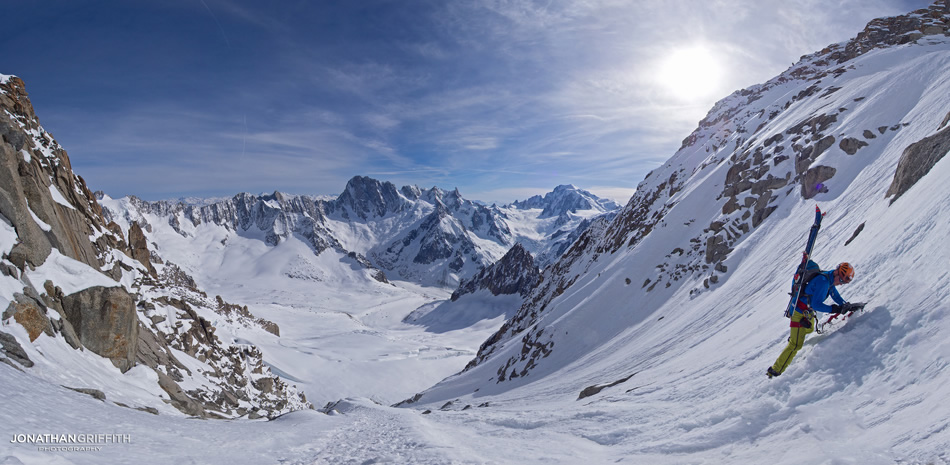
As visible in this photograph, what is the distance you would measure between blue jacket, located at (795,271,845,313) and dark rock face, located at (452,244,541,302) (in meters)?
172

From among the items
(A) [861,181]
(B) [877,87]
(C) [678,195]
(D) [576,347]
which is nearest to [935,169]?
(A) [861,181]

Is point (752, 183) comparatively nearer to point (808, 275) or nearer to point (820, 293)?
point (808, 275)

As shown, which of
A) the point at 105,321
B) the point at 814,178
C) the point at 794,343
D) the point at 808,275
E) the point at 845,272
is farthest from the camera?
the point at 814,178

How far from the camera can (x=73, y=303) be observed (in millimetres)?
18078

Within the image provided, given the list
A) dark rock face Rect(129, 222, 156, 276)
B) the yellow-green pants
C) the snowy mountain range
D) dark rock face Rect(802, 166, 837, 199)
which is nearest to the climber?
the yellow-green pants

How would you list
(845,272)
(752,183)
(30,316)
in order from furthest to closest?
(752,183)
(30,316)
(845,272)

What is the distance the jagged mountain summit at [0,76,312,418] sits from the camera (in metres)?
14.3

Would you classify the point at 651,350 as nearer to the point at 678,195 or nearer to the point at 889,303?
the point at 889,303

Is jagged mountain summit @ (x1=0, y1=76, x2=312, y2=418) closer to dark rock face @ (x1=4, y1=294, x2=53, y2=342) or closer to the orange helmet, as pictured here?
dark rock face @ (x1=4, y1=294, x2=53, y2=342)

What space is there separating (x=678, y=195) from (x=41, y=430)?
2263 inches

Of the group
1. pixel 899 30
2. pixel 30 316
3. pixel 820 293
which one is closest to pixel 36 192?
pixel 30 316

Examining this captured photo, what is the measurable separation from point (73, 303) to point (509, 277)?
175 metres

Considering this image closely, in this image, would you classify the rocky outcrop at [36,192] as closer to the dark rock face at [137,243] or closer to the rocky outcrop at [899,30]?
the dark rock face at [137,243]

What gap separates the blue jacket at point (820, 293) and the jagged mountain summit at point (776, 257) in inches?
25.0
